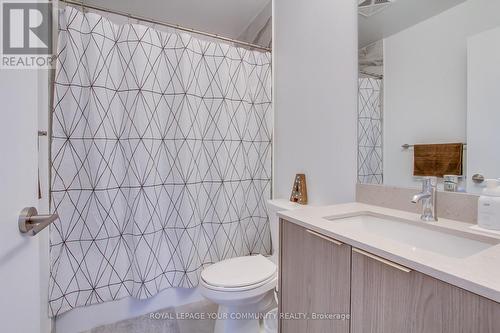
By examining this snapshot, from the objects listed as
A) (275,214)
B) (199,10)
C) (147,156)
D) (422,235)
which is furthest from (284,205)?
(199,10)

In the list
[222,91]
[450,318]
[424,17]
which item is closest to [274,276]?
[450,318]

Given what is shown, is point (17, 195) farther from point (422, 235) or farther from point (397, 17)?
point (397, 17)

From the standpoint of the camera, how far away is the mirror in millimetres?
890

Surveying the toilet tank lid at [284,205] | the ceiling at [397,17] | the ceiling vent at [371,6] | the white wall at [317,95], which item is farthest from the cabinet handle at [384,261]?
the ceiling vent at [371,6]

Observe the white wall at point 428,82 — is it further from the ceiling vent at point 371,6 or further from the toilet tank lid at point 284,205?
the toilet tank lid at point 284,205

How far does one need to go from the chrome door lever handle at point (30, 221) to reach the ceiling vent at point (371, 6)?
5.20ft

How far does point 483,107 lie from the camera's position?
2.92ft

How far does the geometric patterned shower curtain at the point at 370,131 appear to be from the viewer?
126 centimetres

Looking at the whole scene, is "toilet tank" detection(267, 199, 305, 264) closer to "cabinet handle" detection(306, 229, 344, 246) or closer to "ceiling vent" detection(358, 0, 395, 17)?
"cabinet handle" detection(306, 229, 344, 246)

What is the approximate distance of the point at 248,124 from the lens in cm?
191

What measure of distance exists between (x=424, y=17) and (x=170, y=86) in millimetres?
1400

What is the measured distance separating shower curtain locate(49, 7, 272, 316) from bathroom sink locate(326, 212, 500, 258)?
3.23 ft

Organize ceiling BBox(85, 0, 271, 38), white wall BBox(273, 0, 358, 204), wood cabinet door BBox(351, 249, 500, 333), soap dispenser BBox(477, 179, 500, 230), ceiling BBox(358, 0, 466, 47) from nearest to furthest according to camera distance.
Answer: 1. wood cabinet door BBox(351, 249, 500, 333)
2. soap dispenser BBox(477, 179, 500, 230)
3. ceiling BBox(358, 0, 466, 47)
4. white wall BBox(273, 0, 358, 204)
5. ceiling BBox(85, 0, 271, 38)

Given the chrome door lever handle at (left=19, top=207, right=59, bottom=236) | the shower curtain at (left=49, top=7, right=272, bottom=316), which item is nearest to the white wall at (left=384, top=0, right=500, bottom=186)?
the shower curtain at (left=49, top=7, right=272, bottom=316)
